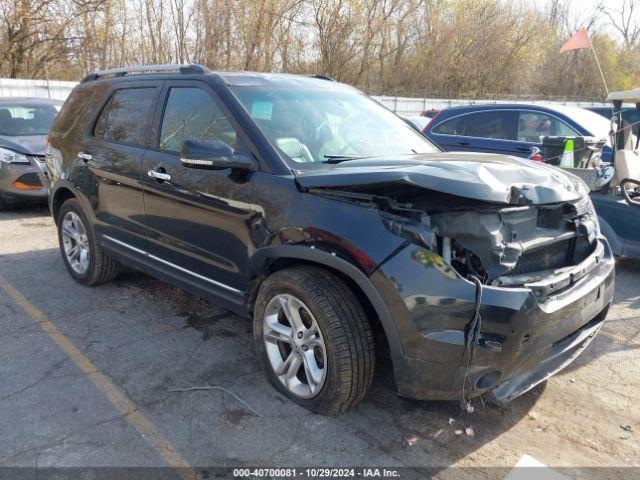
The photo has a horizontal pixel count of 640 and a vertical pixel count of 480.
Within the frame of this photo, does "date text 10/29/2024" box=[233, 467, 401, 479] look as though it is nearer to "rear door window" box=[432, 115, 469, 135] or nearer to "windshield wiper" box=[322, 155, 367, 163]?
"windshield wiper" box=[322, 155, 367, 163]

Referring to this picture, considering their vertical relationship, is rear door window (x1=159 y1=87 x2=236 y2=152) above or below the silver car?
above

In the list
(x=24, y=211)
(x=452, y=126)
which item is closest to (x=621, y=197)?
(x=452, y=126)

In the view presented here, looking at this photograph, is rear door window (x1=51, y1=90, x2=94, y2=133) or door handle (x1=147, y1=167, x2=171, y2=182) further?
rear door window (x1=51, y1=90, x2=94, y2=133)

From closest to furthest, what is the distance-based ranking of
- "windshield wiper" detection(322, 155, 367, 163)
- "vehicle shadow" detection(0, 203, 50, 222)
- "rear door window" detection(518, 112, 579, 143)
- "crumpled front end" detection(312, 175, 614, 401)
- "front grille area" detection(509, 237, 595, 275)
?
1. "crumpled front end" detection(312, 175, 614, 401)
2. "front grille area" detection(509, 237, 595, 275)
3. "windshield wiper" detection(322, 155, 367, 163)
4. "rear door window" detection(518, 112, 579, 143)
5. "vehicle shadow" detection(0, 203, 50, 222)

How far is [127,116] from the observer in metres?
4.38

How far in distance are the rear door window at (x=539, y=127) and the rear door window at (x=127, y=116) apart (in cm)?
565

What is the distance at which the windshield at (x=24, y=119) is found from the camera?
8773 millimetres

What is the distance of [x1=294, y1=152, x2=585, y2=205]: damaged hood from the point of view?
97.7 inches

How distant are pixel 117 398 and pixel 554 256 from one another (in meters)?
2.70

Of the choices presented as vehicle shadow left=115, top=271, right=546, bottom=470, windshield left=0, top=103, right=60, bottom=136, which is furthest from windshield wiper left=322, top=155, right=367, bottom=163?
windshield left=0, top=103, right=60, bottom=136

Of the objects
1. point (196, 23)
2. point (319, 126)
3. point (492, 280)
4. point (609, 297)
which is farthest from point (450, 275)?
point (196, 23)

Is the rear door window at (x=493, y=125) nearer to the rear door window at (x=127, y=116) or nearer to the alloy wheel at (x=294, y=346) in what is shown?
the rear door window at (x=127, y=116)

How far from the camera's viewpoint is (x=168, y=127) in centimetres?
392

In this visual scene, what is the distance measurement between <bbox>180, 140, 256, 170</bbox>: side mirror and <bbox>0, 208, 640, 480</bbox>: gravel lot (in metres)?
1.36
